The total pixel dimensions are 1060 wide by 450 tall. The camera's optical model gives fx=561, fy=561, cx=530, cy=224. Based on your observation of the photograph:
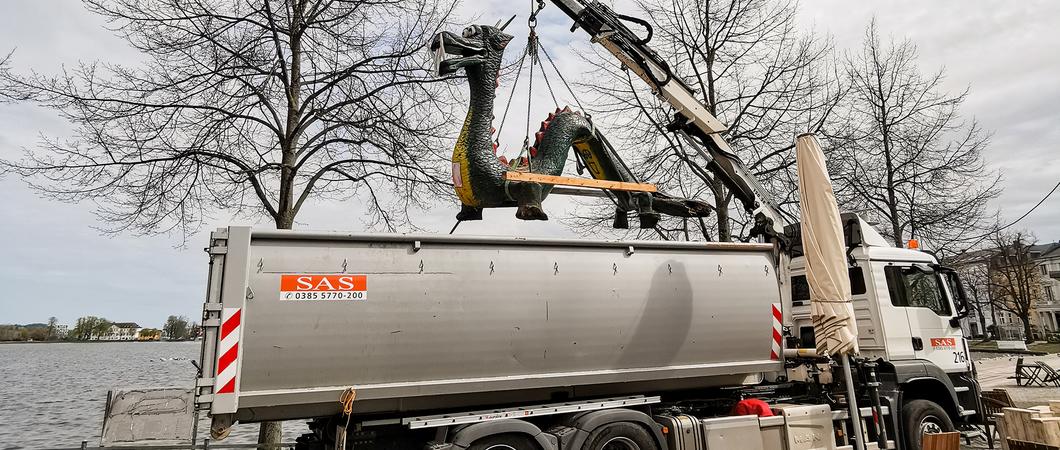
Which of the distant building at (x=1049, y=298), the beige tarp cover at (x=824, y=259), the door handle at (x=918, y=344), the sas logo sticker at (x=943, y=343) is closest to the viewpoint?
the beige tarp cover at (x=824, y=259)

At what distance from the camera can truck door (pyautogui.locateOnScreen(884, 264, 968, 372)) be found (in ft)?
26.9

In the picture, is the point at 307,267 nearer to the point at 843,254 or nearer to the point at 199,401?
the point at 199,401

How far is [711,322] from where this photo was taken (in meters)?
7.00

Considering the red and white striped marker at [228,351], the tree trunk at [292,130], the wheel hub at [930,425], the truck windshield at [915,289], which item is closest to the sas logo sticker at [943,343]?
the truck windshield at [915,289]

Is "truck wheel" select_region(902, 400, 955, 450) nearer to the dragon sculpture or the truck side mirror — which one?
the truck side mirror

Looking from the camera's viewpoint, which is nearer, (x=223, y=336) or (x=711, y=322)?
(x=223, y=336)

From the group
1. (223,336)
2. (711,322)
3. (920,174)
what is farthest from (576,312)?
(920,174)

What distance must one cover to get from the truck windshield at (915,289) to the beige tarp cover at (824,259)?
1.79m

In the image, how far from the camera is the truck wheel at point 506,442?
582 centimetres

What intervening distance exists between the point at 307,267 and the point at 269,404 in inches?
50.5

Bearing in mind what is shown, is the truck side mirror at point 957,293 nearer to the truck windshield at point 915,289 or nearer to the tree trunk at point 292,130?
the truck windshield at point 915,289

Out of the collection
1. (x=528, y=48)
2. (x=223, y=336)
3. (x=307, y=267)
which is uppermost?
(x=528, y=48)

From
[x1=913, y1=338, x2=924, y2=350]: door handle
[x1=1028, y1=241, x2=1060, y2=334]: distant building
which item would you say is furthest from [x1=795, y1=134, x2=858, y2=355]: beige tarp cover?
[x1=1028, y1=241, x2=1060, y2=334]: distant building

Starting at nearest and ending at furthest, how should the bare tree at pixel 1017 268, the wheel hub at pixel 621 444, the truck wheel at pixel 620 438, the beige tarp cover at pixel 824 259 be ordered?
the truck wheel at pixel 620 438, the wheel hub at pixel 621 444, the beige tarp cover at pixel 824 259, the bare tree at pixel 1017 268
